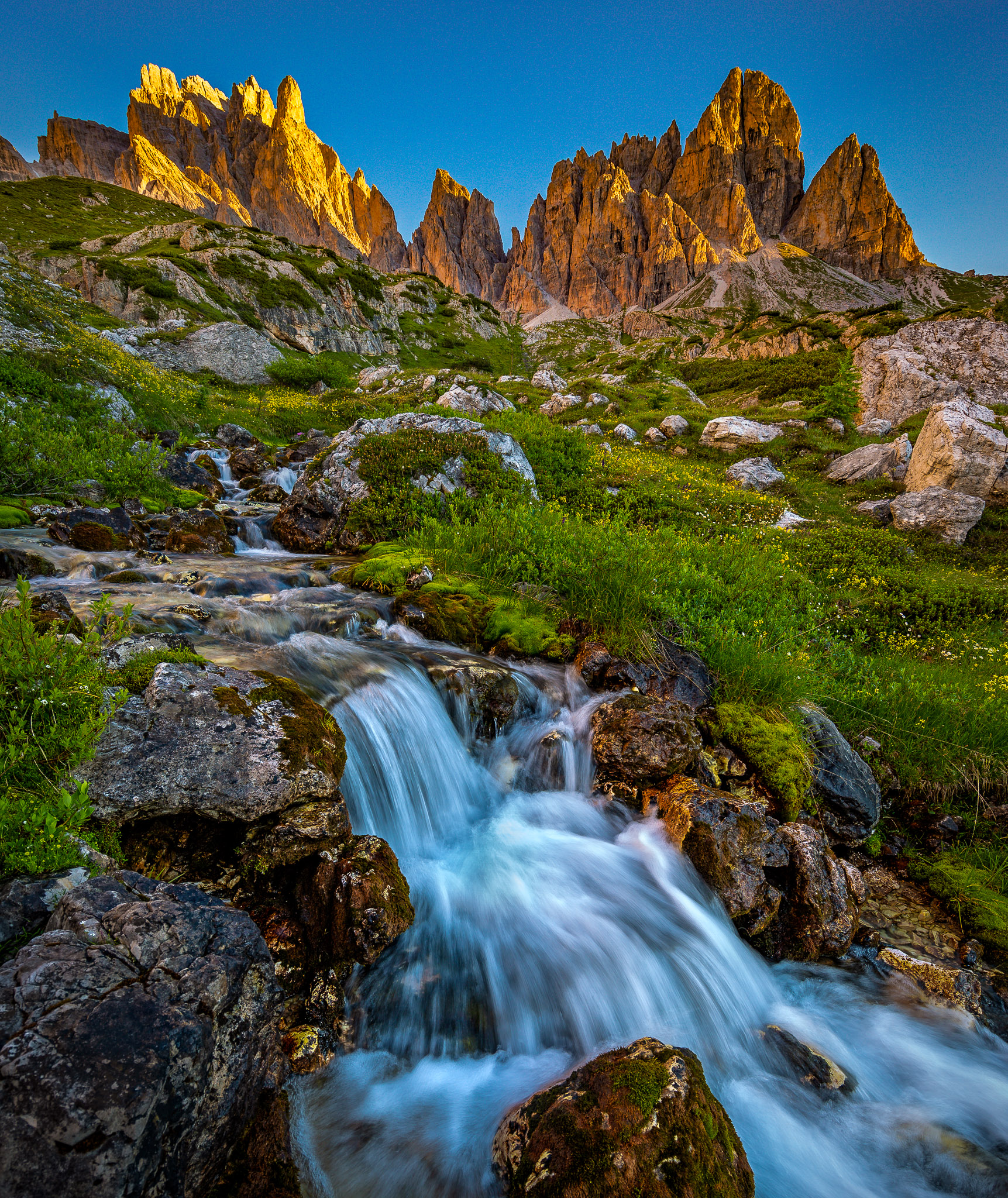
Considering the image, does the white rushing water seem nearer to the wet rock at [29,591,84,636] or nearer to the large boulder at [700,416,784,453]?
the wet rock at [29,591,84,636]

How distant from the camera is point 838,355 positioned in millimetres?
32625

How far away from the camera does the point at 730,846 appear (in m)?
4.51

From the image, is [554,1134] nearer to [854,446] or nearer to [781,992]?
[781,992]

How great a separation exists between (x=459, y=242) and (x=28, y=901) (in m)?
224

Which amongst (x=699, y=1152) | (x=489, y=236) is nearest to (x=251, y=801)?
(x=699, y=1152)

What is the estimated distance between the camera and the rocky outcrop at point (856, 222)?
150 m

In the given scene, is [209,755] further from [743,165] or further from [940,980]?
[743,165]

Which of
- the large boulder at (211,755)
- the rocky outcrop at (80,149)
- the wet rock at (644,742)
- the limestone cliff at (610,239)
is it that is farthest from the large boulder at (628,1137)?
the rocky outcrop at (80,149)

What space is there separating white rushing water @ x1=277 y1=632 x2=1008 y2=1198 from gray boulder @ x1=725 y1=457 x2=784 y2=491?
54.2ft

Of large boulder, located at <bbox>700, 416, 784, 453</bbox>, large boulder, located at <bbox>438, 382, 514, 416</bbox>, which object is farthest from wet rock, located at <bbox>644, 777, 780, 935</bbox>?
large boulder, located at <bbox>700, 416, 784, 453</bbox>

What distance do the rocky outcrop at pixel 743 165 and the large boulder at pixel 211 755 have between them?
19768 cm

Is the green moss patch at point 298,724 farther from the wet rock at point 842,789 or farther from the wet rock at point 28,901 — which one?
the wet rock at point 842,789

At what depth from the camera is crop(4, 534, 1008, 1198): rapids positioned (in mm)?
3146

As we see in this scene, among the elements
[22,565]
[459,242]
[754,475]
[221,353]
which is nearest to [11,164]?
[459,242]
